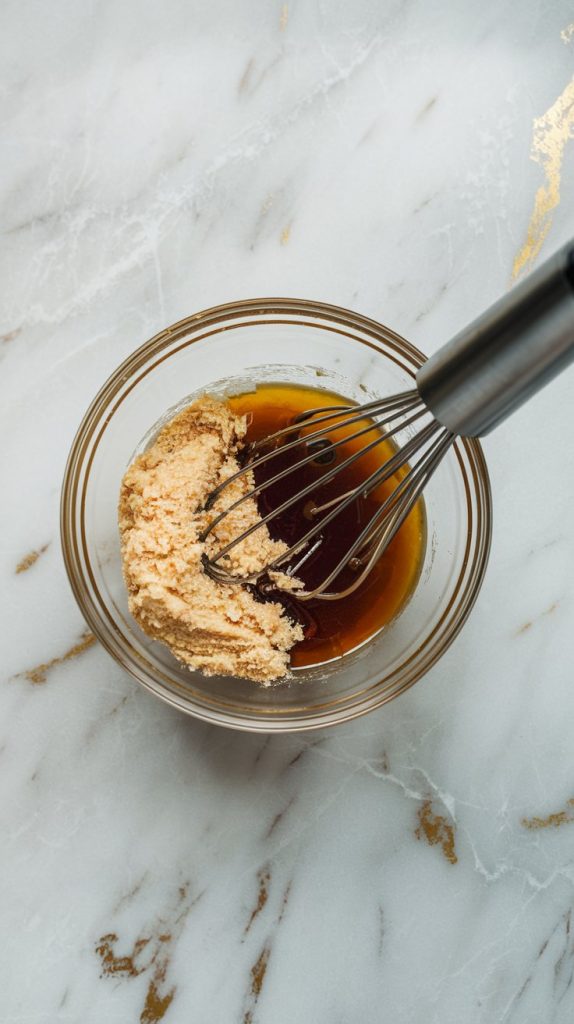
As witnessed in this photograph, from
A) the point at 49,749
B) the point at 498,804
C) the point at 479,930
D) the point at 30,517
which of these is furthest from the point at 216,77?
the point at 479,930

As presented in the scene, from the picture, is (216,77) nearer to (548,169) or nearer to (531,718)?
(548,169)

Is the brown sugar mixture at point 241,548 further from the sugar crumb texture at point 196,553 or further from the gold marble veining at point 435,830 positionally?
the gold marble veining at point 435,830

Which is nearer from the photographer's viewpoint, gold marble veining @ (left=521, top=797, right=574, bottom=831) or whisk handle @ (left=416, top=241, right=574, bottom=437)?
whisk handle @ (left=416, top=241, right=574, bottom=437)

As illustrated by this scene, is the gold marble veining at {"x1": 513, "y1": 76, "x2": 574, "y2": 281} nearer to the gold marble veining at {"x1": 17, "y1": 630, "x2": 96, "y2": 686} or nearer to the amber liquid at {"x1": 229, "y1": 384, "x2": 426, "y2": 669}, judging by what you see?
the amber liquid at {"x1": 229, "y1": 384, "x2": 426, "y2": 669}

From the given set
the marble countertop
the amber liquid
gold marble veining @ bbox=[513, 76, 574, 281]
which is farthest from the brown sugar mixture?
gold marble veining @ bbox=[513, 76, 574, 281]

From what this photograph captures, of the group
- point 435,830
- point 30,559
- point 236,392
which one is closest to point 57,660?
point 30,559

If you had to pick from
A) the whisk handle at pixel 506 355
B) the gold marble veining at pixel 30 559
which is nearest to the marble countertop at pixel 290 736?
the gold marble veining at pixel 30 559

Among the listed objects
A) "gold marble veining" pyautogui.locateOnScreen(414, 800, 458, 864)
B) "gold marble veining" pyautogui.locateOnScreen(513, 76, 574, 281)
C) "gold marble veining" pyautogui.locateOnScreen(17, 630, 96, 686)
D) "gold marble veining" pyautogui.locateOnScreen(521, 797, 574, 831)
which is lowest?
"gold marble veining" pyautogui.locateOnScreen(521, 797, 574, 831)
